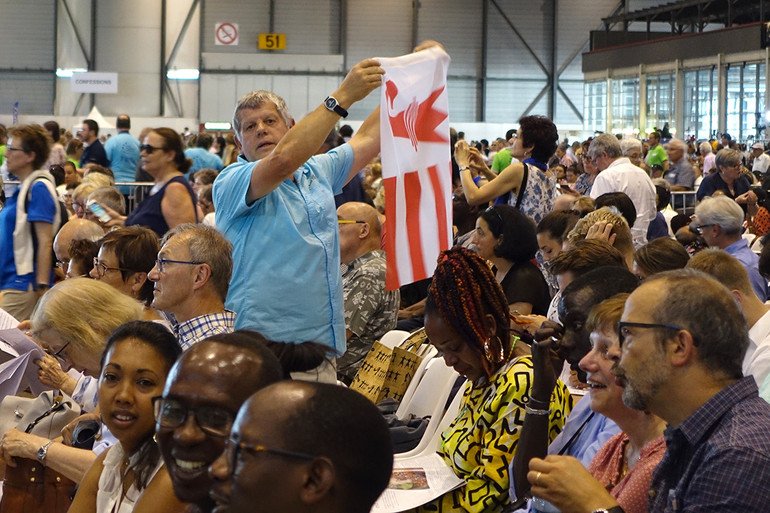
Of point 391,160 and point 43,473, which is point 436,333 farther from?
point 43,473

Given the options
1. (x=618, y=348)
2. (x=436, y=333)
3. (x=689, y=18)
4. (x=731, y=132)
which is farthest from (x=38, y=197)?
(x=689, y=18)

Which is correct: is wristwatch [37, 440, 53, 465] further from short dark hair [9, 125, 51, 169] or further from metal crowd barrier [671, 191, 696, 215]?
metal crowd barrier [671, 191, 696, 215]

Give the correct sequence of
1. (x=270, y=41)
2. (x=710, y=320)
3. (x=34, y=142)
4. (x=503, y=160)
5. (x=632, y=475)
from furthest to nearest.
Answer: (x=270, y=41)
(x=503, y=160)
(x=34, y=142)
(x=632, y=475)
(x=710, y=320)

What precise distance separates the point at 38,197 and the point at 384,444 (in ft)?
15.6

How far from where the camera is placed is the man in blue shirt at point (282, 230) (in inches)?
133

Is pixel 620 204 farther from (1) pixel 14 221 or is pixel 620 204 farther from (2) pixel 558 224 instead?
(1) pixel 14 221

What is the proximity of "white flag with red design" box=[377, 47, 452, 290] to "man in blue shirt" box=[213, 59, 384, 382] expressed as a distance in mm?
397

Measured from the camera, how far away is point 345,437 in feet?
5.02

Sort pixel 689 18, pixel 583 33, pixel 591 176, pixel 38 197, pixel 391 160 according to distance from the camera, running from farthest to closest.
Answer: pixel 583 33 → pixel 689 18 → pixel 591 176 → pixel 38 197 → pixel 391 160

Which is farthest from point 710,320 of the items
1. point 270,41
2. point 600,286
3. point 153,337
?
point 270,41

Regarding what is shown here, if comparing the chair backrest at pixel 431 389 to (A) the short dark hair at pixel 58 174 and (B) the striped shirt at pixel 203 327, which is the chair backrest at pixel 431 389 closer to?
(B) the striped shirt at pixel 203 327

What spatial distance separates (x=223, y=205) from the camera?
349cm

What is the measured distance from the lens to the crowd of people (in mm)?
1918

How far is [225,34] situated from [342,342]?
2265 cm
